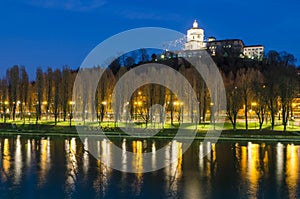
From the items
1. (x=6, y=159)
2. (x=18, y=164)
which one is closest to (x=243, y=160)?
(x=18, y=164)

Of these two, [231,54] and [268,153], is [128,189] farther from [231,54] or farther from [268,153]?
[231,54]

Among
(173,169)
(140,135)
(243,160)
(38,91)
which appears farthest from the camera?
(38,91)

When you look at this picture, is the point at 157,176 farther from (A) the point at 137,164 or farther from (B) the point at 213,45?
(B) the point at 213,45

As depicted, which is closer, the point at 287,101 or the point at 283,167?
the point at 283,167

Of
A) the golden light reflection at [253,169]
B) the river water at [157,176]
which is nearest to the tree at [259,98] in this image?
the golden light reflection at [253,169]

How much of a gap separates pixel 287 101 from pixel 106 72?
28.4 m

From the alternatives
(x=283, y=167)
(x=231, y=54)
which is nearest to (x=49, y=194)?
(x=283, y=167)

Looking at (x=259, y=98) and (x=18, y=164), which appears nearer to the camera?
(x=18, y=164)

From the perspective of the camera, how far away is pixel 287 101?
45.8 meters

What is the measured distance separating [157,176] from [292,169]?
835 centimetres

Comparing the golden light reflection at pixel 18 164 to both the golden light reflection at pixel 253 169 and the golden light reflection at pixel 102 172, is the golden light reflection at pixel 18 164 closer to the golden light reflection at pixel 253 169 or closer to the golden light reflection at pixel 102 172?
the golden light reflection at pixel 102 172

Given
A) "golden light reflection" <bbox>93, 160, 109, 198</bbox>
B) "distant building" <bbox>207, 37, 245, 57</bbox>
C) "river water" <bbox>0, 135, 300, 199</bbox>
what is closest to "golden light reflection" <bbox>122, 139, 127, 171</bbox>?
"river water" <bbox>0, 135, 300, 199</bbox>

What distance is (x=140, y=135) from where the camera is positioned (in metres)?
41.6

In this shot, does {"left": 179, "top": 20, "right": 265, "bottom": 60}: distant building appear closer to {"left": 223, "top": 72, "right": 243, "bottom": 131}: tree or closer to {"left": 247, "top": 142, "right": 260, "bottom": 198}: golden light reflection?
{"left": 223, "top": 72, "right": 243, "bottom": 131}: tree
